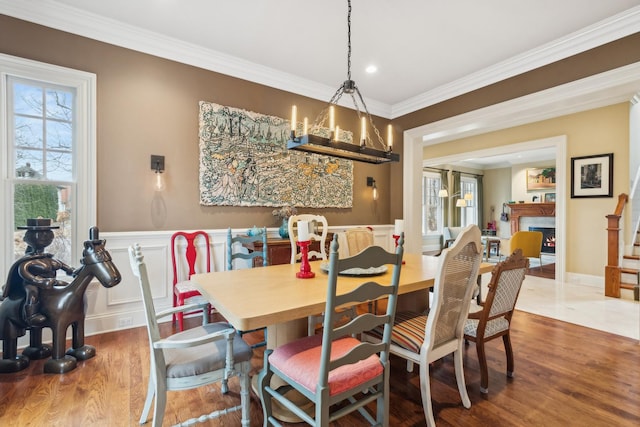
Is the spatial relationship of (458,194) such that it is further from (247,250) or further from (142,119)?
(142,119)

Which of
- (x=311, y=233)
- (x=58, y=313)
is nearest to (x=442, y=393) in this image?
(x=311, y=233)

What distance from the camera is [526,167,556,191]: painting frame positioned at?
858cm

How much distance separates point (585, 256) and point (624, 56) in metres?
3.66

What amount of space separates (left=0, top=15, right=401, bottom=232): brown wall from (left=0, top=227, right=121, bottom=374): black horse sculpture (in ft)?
2.47

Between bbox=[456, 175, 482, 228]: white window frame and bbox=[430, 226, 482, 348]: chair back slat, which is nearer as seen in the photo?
bbox=[430, 226, 482, 348]: chair back slat

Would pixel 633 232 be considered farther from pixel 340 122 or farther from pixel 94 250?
pixel 94 250

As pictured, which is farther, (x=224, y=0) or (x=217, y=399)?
(x=224, y=0)

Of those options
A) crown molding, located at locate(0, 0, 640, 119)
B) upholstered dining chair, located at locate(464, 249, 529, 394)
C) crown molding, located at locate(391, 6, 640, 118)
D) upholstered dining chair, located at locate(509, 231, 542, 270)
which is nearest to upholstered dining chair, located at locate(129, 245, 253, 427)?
upholstered dining chair, located at locate(464, 249, 529, 394)

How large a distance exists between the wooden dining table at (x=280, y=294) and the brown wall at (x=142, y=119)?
151 cm

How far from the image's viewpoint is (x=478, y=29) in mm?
2992

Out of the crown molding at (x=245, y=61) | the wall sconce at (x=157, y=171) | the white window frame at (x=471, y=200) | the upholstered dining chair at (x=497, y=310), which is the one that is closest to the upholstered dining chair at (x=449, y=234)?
the white window frame at (x=471, y=200)

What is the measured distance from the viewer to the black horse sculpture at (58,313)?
224 centimetres

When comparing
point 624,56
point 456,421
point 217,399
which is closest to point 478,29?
point 624,56

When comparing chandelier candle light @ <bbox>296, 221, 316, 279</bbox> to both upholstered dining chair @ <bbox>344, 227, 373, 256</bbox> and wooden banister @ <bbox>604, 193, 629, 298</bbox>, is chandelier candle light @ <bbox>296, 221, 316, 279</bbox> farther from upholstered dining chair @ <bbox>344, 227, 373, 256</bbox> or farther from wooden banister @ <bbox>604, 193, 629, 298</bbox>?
wooden banister @ <bbox>604, 193, 629, 298</bbox>
